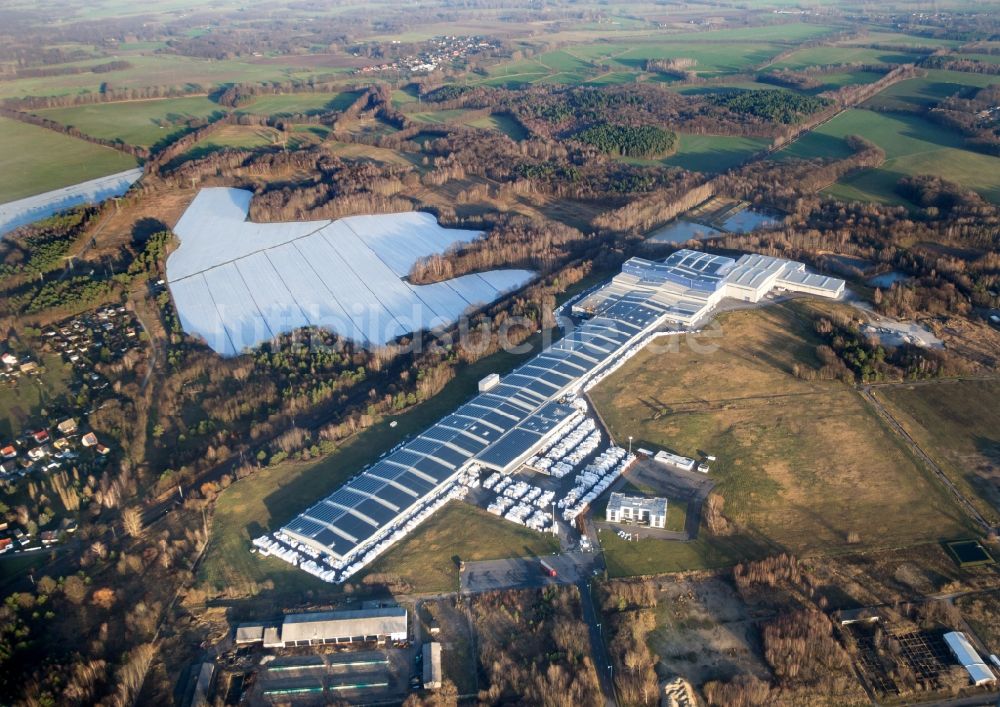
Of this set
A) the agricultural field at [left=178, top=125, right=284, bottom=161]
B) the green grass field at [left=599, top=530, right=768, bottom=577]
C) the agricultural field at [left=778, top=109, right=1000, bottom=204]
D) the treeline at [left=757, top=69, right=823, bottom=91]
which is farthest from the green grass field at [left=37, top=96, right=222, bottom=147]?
the treeline at [left=757, top=69, right=823, bottom=91]

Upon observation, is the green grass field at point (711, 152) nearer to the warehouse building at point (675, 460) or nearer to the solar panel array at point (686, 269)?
the solar panel array at point (686, 269)

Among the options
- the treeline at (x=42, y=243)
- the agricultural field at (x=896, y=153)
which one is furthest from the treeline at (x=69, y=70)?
the agricultural field at (x=896, y=153)

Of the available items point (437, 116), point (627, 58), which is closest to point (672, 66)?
point (627, 58)

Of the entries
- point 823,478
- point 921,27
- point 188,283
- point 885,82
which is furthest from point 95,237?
point 921,27

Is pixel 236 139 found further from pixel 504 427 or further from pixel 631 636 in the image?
pixel 631 636

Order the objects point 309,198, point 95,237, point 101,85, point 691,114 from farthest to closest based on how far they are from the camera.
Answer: point 101,85
point 691,114
point 309,198
point 95,237

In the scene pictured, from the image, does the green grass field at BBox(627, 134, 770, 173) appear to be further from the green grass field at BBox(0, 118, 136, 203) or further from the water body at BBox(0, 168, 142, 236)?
the green grass field at BBox(0, 118, 136, 203)

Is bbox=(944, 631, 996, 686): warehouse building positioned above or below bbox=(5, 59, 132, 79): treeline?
above

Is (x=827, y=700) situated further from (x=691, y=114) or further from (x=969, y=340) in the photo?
(x=691, y=114)

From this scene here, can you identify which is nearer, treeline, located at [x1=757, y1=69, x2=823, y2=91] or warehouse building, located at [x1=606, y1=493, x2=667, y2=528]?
warehouse building, located at [x1=606, y1=493, x2=667, y2=528]
